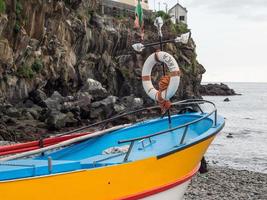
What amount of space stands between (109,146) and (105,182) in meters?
2.96

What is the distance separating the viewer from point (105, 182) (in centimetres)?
655

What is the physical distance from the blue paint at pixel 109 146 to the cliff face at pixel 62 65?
13170mm

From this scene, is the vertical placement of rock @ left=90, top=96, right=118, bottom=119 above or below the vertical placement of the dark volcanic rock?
above

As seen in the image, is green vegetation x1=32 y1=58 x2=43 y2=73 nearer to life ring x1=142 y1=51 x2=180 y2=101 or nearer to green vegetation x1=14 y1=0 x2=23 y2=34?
green vegetation x1=14 y1=0 x2=23 y2=34

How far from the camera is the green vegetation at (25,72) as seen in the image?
→ 109 ft

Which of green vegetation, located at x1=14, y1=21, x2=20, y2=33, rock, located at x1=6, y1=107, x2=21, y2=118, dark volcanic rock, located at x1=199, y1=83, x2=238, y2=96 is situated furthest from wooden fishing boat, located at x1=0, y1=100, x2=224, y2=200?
dark volcanic rock, located at x1=199, y1=83, x2=238, y2=96

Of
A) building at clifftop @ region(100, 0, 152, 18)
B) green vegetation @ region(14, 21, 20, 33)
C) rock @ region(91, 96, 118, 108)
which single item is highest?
building at clifftop @ region(100, 0, 152, 18)

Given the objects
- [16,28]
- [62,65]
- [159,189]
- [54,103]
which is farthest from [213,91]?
[159,189]

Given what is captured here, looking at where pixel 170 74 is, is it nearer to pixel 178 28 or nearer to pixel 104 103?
pixel 104 103

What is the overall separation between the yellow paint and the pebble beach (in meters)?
4.14

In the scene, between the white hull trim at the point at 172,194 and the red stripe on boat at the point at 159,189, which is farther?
the white hull trim at the point at 172,194

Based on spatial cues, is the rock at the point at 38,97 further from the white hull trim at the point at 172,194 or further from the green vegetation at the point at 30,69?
the white hull trim at the point at 172,194

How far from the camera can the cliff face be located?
1131 inches

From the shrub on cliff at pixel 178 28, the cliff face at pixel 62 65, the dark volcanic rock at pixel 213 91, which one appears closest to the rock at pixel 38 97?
the cliff face at pixel 62 65
